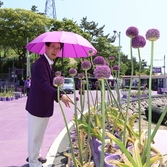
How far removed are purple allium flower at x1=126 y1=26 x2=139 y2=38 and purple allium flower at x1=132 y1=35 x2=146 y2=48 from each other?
3 centimetres

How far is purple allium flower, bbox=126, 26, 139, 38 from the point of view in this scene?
234 centimetres

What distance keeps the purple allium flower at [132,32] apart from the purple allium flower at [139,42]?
35 millimetres

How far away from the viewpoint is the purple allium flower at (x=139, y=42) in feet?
7.57

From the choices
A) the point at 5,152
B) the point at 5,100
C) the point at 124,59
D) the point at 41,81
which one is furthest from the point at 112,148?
the point at 124,59

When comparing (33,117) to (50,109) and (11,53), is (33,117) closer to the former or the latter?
(50,109)

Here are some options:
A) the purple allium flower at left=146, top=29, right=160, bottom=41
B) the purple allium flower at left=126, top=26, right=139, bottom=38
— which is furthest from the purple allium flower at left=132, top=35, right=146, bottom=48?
the purple allium flower at left=146, top=29, right=160, bottom=41

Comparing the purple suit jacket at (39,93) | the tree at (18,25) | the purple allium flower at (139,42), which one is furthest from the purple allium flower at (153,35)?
the tree at (18,25)

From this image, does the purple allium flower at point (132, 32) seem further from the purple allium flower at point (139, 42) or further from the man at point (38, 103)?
the man at point (38, 103)

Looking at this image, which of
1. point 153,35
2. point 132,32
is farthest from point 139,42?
point 153,35

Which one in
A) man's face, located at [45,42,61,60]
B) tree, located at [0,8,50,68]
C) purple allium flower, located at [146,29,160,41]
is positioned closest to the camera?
purple allium flower, located at [146,29,160,41]

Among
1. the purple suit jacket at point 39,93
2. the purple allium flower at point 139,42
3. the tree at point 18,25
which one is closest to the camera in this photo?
the purple allium flower at point 139,42

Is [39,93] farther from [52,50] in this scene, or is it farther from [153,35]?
[153,35]

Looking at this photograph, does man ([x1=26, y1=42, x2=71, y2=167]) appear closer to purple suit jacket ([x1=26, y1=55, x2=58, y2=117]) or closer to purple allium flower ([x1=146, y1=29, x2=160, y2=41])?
purple suit jacket ([x1=26, y1=55, x2=58, y2=117])

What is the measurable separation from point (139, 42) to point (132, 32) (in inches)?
4.3
